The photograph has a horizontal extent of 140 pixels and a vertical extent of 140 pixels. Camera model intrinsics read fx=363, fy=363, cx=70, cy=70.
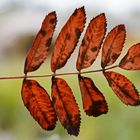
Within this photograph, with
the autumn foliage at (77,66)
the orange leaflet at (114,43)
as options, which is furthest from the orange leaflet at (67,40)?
the orange leaflet at (114,43)

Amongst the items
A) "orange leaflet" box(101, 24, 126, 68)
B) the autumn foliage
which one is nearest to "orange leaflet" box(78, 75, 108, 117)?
the autumn foliage

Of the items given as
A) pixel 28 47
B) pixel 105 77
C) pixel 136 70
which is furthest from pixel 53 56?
pixel 136 70

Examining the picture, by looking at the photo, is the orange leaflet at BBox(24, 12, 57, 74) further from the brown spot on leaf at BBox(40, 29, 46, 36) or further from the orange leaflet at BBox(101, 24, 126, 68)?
the orange leaflet at BBox(101, 24, 126, 68)

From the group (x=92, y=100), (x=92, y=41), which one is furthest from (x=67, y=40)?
(x=92, y=100)

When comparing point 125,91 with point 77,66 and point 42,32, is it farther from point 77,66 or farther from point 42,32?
point 42,32

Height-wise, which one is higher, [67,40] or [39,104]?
[67,40]

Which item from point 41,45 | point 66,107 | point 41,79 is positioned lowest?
point 66,107
